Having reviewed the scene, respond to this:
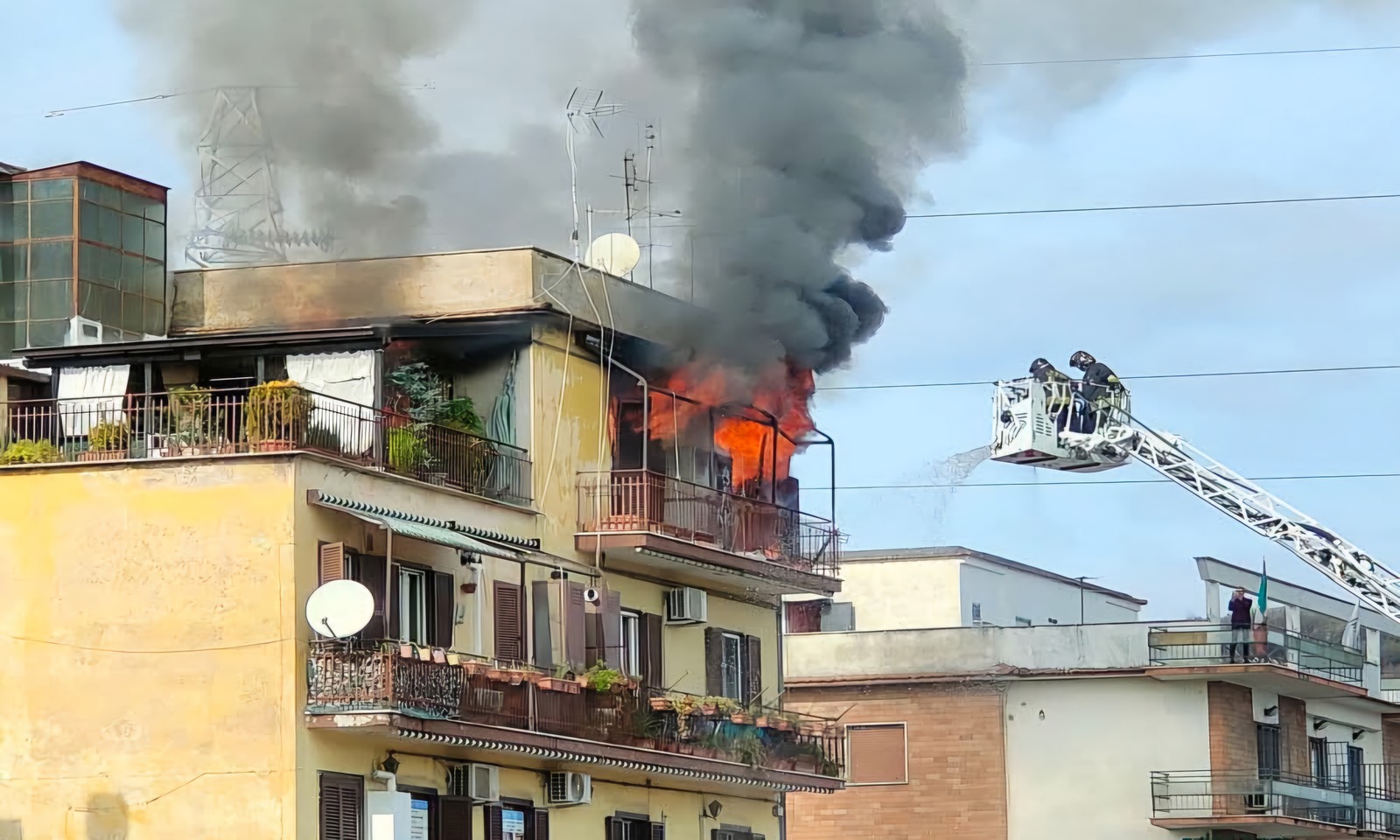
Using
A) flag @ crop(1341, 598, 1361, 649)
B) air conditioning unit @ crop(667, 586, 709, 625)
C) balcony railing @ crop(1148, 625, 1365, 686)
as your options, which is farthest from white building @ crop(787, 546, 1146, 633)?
air conditioning unit @ crop(667, 586, 709, 625)

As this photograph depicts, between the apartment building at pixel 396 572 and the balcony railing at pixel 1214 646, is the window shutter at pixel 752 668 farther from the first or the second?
the balcony railing at pixel 1214 646

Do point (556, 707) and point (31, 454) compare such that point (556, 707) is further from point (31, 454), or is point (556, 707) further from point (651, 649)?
point (31, 454)

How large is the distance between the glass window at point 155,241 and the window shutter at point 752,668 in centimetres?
1261

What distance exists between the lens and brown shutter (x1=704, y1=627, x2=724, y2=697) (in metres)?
45.0

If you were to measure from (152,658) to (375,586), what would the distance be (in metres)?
3.41

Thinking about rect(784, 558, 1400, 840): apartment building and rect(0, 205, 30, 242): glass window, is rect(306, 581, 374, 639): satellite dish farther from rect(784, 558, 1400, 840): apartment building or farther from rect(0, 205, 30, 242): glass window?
rect(784, 558, 1400, 840): apartment building

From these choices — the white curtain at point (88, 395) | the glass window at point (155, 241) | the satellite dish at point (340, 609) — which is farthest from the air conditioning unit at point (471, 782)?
the glass window at point (155, 241)

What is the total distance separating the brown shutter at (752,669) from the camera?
46469mm

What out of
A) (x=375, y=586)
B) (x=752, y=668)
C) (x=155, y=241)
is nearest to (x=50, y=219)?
(x=155, y=241)

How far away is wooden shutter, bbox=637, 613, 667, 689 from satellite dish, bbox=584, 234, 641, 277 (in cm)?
619

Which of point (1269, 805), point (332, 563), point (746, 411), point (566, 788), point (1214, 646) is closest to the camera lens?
point (332, 563)

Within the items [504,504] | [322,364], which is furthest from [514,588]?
[322,364]

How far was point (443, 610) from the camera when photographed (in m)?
37.5

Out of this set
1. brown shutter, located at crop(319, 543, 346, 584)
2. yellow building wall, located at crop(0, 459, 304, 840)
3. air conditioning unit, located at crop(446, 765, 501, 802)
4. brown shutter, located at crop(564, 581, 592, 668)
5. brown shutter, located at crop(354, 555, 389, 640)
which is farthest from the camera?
brown shutter, located at crop(564, 581, 592, 668)
